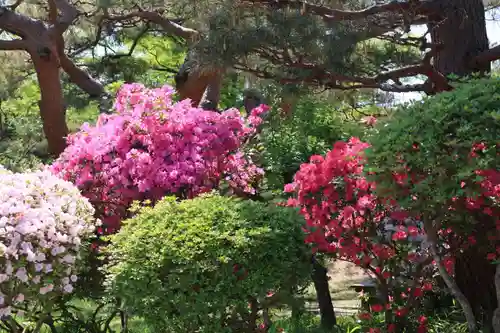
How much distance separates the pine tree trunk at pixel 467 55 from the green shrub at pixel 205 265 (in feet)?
5.54

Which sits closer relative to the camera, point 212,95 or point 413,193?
point 413,193

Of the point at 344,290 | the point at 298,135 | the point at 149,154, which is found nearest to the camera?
the point at 149,154

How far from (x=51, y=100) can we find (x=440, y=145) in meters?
7.43

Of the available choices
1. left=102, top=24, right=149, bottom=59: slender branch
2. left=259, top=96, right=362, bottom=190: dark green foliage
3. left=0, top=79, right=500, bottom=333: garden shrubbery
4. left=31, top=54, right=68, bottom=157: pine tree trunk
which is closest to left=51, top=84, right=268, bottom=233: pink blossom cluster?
left=0, top=79, right=500, bottom=333: garden shrubbery

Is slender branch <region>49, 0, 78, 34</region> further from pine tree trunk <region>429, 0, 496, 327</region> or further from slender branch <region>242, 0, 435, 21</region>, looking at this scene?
pine tree trunk <region>429, 0, 496, 327</region>

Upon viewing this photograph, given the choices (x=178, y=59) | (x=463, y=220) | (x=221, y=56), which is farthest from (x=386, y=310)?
(x=178, y=59)

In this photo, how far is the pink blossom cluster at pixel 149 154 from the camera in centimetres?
592

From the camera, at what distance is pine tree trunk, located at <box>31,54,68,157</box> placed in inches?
396

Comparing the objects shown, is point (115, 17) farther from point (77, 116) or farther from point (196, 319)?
point (196, 319)

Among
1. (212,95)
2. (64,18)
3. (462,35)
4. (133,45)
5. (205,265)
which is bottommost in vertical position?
(205,265)

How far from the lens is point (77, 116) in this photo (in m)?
17.1

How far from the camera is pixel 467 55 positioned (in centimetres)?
579

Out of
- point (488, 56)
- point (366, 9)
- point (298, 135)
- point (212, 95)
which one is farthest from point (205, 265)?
point (212, 95)

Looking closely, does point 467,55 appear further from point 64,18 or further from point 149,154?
point 64,18
